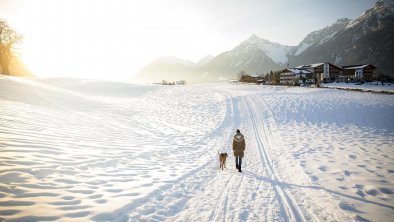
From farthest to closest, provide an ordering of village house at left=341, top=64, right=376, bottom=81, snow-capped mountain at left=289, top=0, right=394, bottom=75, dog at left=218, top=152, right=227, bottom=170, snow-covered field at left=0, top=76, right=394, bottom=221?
1. snow-capped mountain at left=289, top=0, right=394, bottom=75
2. village house at left=341, top=64, right=376, bottom=81
3. dog at left=218, top=152, right=227, bottom=170
4. snow-covered field at left=0, top=76, right=394, bottom=221

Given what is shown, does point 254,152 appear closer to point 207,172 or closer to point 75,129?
point 207,172

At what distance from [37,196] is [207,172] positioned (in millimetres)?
6366

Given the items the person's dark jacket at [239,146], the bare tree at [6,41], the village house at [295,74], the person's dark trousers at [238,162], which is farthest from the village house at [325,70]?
the bare tree at [6,41]

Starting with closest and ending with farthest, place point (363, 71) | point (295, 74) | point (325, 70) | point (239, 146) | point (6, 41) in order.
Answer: point (239, 146)
point (6, 41)
point (363, 71)
point (295, 74)
point (325, 70)

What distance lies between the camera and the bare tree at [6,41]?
42.9 m

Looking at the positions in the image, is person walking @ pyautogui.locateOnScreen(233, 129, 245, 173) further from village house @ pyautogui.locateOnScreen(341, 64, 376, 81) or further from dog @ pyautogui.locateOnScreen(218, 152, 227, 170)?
village house @ pyautogui.locateOnScreen(341, 64, 376, 81)

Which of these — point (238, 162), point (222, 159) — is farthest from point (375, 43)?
point (222, 159)

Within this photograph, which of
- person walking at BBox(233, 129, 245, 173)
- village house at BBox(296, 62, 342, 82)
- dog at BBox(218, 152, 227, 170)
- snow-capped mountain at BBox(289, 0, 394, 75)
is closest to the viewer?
person walking at BBox(233, 129, 245, 173)

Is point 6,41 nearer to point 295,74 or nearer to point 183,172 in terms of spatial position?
point 183,172

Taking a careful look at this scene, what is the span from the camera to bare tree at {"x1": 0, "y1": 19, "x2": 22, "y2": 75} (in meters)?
42.9

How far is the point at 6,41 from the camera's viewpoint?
43.8 metres

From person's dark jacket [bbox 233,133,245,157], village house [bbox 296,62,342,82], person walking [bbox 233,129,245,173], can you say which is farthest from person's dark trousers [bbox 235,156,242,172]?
village house [bbox 296,62,342,82]

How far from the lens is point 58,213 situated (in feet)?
16.9

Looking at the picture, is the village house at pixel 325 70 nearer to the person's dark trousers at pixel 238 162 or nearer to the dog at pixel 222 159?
the person's dark trousers at pixel 238 162
